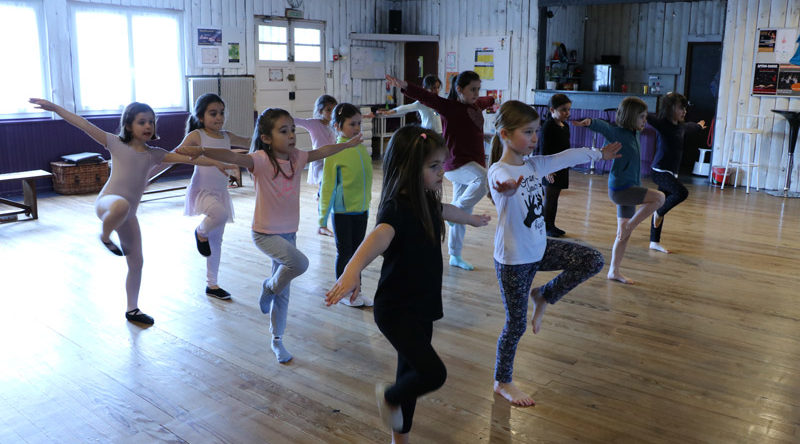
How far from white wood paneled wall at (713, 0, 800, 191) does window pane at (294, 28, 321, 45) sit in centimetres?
657

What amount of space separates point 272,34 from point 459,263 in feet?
24.0

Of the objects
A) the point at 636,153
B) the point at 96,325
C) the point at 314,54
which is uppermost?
the point at 314,54

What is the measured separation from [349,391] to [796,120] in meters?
7.84

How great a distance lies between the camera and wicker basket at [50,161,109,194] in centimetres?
873

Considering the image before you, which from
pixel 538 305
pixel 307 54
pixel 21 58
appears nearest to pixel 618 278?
pixel 538 305

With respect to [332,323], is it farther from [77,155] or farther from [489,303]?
[77,155]

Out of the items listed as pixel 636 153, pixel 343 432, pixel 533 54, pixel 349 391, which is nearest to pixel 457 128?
pixel 636 153

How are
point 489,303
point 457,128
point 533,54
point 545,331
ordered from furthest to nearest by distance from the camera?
point 533,54 → point 457,128 → point 489,303 → point 545,331

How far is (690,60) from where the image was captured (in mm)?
12531

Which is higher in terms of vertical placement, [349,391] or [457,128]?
[457,128]

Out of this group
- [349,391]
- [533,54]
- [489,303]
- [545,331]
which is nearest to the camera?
[349,391]

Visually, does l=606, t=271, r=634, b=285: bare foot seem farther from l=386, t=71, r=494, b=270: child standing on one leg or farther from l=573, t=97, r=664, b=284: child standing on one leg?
l=386, t=71, r=494, b=270: child standing on one leg

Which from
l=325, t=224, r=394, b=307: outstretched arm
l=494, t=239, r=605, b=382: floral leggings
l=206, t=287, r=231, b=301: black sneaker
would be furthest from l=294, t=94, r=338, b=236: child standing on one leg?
l=325, t=224, r=394, b=307: outstretched arm

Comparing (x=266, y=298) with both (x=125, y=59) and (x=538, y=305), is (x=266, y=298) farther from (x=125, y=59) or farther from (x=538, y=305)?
(x=125, y=59)
